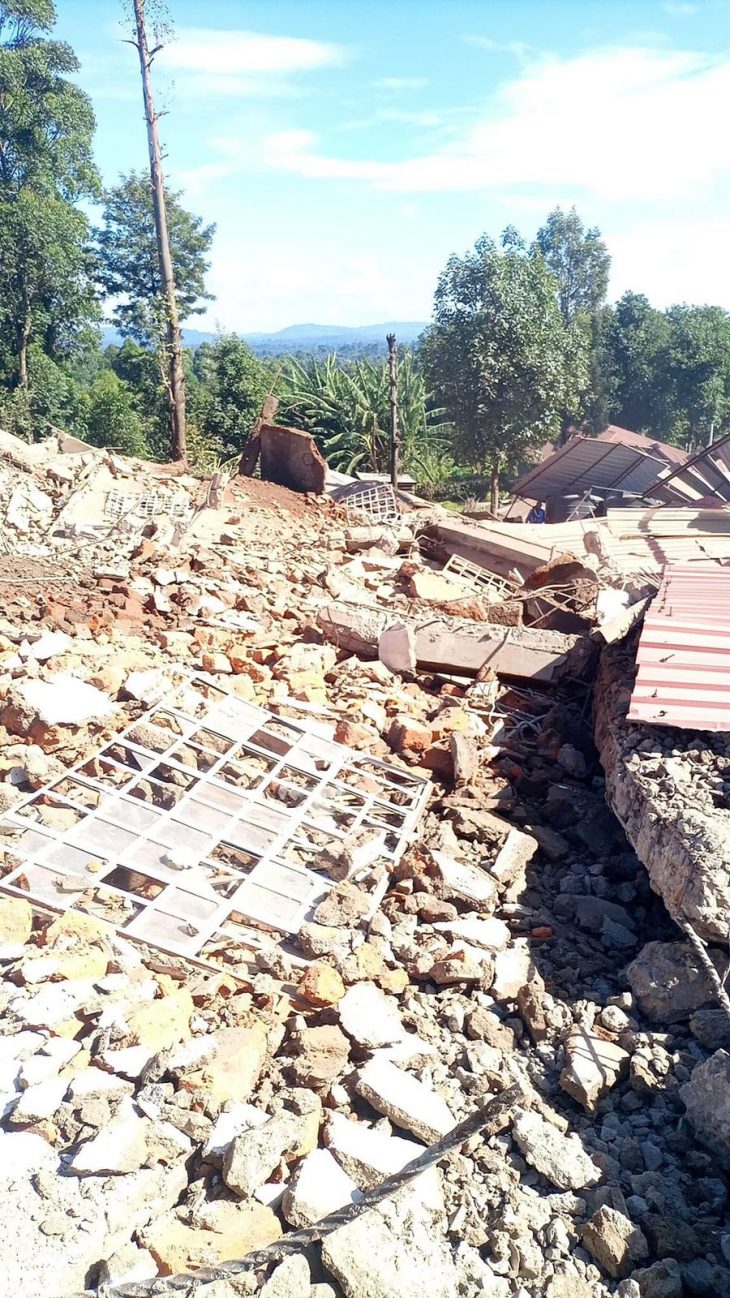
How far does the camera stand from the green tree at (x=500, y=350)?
59.3 feet

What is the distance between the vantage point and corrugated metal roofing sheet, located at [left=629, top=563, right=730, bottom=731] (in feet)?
15.5

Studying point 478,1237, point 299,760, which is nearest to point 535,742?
point 299,760

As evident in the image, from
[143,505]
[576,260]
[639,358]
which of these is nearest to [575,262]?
[576,260]

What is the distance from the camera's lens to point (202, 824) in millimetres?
4945

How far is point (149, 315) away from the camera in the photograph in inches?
726

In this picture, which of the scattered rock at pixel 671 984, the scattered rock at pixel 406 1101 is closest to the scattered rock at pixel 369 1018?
the scattered rock at pixel 406 1101

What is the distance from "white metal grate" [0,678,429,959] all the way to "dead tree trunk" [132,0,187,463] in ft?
38.4

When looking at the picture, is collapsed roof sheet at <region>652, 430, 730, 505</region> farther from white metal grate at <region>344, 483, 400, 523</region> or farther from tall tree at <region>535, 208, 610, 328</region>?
tall tree at <region>535, 208, 610, 328</region>

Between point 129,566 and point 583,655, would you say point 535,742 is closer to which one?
point 583,655

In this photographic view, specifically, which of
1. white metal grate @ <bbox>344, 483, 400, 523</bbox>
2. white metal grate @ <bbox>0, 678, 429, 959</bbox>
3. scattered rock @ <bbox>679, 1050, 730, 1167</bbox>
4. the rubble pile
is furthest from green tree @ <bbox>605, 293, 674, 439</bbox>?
scattered rock @ <bbox>679, 1050, 730, 1167</bbox>

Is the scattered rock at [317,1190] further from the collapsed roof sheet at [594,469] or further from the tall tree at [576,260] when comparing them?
the tall tree at [576,260]

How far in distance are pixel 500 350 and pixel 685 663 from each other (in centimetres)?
1440

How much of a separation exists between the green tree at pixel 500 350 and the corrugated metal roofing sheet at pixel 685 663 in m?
13.0

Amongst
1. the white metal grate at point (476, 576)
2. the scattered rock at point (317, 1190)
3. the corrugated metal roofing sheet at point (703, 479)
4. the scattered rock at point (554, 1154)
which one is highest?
the corrugated metal roofing sheet at point (703, 479)
